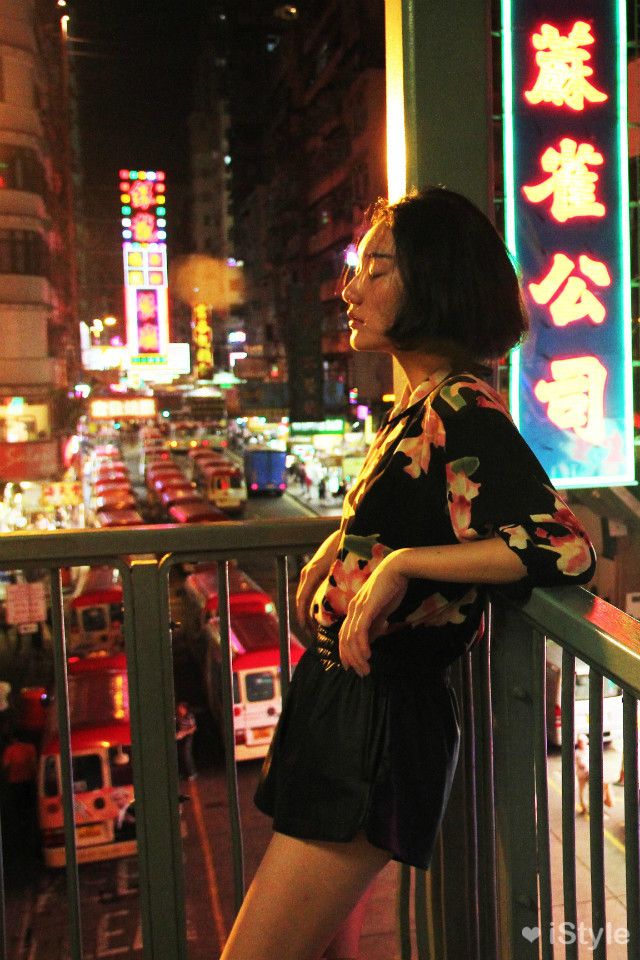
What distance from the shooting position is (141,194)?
1865 inches

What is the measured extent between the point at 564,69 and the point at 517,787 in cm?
381

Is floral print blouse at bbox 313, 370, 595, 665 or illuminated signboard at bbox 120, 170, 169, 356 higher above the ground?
illuminated signboard at bbox 120, 170, 169, 356

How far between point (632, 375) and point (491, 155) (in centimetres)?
281

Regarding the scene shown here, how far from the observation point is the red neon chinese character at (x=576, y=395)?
5.04 m

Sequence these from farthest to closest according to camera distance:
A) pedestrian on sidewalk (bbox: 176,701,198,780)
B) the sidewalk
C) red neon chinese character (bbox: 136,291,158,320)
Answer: red neon chinese character (bbox: 136,291,158,320)
the sidewalk
pedestrian on sidewalk (bbox: 176,701,198,780)

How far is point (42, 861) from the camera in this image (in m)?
11.2

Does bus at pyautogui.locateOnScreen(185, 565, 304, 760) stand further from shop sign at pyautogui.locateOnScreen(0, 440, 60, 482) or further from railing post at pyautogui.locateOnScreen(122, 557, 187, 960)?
railing post at pyautogui.locateOnScreen(122, 557, 187, 960)

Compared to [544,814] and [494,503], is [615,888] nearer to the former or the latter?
[544,814]

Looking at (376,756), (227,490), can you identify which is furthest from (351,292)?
(227,490)

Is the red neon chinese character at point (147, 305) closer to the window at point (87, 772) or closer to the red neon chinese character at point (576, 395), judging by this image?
the window at point (87, 772)

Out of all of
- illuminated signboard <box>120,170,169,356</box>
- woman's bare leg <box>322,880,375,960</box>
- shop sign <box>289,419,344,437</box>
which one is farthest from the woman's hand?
illuminated signboard <box>120,170,169,356</box>

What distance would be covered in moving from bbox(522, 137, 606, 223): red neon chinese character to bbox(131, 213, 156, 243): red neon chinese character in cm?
4030

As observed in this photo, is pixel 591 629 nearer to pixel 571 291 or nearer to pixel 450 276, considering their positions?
pixel 450 276

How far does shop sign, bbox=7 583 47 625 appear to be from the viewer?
1384cm
